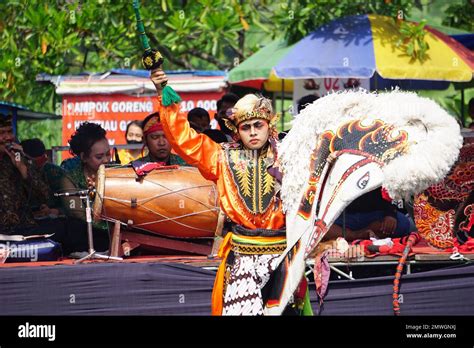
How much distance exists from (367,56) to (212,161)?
3512 mm

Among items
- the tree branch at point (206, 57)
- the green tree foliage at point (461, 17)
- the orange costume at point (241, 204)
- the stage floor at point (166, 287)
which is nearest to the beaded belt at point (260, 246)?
the orange costume at point (241, 204)

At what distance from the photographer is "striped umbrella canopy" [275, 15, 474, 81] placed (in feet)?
31.6

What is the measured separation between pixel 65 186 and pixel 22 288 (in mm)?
1033

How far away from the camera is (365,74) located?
9516mm

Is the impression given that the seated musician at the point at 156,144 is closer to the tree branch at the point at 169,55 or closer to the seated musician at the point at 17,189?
the seated musician at the point at 17,189

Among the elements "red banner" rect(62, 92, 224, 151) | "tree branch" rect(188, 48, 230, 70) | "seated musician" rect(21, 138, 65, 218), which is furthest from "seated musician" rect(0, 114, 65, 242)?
"tree branch" rect(188, 48, 230, 70)

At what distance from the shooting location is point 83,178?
28.2ft

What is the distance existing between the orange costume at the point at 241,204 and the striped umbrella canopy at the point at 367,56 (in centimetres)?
321

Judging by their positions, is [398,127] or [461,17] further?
[461,17]

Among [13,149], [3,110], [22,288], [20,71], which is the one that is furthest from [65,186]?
[20,71]

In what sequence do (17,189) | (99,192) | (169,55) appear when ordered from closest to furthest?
(99,192) → (17,189) → (169,55)

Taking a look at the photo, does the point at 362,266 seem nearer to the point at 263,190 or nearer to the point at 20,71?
the point at 263,190

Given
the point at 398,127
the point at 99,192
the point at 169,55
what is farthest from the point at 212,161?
the point at 169,55

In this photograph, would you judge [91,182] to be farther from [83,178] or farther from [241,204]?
[241,204]
